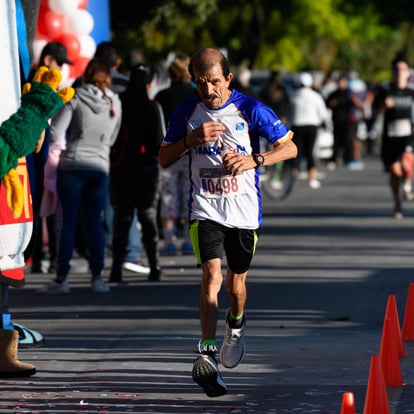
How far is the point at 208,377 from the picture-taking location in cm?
781

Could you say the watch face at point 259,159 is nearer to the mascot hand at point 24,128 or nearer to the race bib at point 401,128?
the mascot hand at point 24,128

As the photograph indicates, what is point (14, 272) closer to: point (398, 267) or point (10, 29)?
point (10, 29)

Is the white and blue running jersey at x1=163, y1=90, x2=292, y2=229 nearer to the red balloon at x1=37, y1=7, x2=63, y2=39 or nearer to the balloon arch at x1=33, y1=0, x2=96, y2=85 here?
the balloon arch at x1=33, y1=0, x2=96, y2=85

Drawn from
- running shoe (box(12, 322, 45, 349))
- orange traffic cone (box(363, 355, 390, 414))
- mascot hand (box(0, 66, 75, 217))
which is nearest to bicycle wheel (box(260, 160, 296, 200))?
running shoe (box(12, 322, 45, 349))

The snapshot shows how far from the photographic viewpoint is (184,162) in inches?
605

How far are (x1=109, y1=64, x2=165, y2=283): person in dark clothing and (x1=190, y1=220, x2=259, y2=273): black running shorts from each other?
15.9 ft

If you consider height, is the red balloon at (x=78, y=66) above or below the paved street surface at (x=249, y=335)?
above

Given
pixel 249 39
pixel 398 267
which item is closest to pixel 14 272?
pixel 398 267

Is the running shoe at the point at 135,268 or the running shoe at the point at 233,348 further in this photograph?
the running shoe at the point at 135,268

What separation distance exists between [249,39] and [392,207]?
26614mm

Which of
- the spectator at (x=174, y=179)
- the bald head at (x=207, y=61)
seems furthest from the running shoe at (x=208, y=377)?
the spectator at (x=174, y=179)

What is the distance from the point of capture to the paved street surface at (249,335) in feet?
26.1

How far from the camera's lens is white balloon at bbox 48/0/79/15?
15.4 m

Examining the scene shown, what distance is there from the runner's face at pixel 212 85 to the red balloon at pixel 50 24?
7.45 metres
